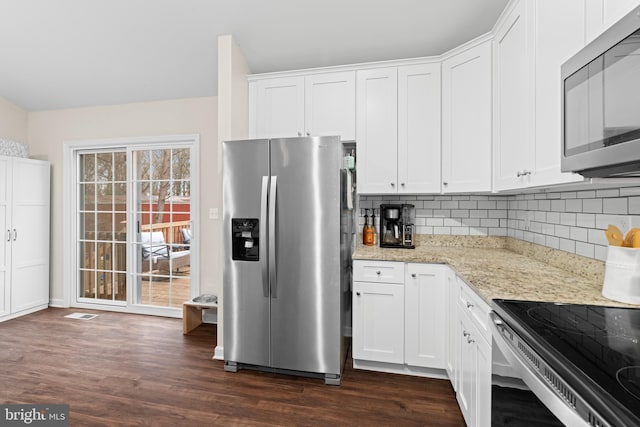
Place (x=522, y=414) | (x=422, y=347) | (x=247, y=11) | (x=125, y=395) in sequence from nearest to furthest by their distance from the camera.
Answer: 1. (x=522, y=414)
2. (x=125, y=395)
3. (x=422, y=347)
4. (x=247, y=11)

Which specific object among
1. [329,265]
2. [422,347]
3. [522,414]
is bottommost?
[422,347]

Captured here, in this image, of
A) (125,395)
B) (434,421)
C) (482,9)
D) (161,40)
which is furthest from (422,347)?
(161,40)

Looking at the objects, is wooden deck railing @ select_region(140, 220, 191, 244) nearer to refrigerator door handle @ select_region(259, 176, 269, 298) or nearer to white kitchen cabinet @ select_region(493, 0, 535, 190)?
refrigerator door handle @ select_region(259, 176, 269, 298)

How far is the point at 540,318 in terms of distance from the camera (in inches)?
42.3

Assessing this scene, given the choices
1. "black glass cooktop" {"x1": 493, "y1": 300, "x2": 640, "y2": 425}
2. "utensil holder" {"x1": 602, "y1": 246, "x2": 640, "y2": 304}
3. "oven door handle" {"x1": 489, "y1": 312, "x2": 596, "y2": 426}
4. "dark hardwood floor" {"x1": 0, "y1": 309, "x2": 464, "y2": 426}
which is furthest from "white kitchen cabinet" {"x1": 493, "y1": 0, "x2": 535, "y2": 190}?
"dark hardwood floor" {"x1": 0, "y1": 309, "x2": 464, "y2": 426}

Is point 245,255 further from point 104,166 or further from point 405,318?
point 104,166

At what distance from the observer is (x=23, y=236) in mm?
3742

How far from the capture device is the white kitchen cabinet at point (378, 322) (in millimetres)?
2350

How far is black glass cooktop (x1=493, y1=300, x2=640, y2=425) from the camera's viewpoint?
622 mm

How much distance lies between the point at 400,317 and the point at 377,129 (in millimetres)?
1538

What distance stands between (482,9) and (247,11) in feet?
5.69

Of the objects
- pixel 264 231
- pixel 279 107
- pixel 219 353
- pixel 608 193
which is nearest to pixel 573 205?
pixel 608 193

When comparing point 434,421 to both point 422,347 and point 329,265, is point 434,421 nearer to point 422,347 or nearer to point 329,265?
point 422,347

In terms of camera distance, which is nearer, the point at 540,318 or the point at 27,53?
the point at 540,318
